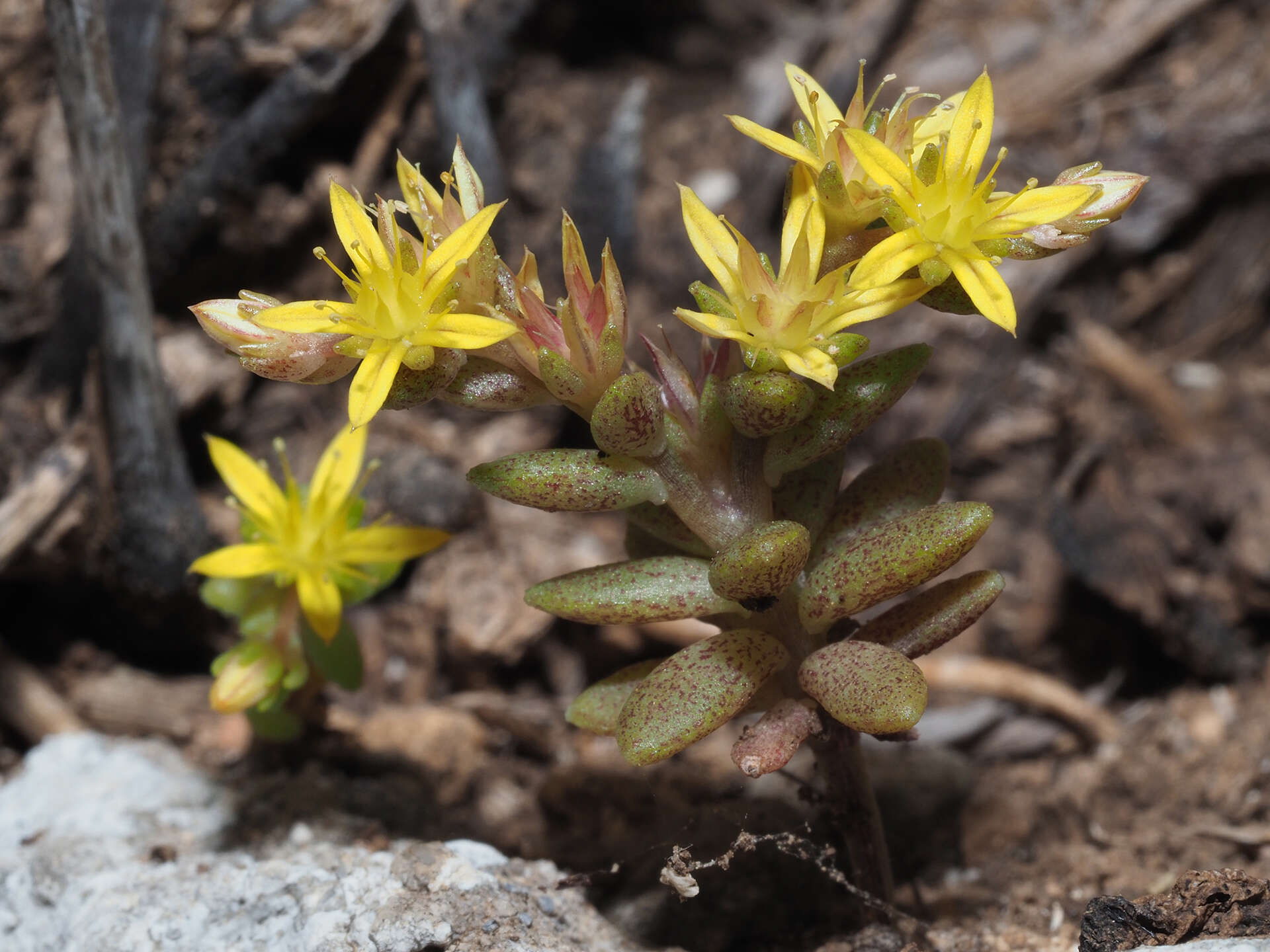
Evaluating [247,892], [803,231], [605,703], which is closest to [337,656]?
[247,892]

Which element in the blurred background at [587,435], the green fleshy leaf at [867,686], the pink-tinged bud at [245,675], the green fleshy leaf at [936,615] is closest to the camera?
the green fleshy leaf at [867,686]

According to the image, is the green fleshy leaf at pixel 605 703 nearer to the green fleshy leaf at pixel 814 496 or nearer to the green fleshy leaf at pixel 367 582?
the green fleshy leaf at pixel 814 496

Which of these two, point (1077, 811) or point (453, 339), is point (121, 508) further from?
point (1077, 811)

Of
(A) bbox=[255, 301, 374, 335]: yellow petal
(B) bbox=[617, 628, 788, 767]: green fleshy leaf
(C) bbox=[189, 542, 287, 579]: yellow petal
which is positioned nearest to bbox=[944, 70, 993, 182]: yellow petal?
(B) bbox=[617, 628, 788, 767]: green fleshy leaf

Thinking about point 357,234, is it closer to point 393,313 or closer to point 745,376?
point 393,313

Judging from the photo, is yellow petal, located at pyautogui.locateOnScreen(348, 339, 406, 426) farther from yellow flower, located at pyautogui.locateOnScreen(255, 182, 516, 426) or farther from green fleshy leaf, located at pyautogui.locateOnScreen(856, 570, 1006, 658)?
green fleshy leaf, located at pyautogui.locateOnScreen(856, 570, 1006, 658)

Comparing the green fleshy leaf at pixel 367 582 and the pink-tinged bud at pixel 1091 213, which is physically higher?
the pink-tinged bud at pixel 1091 213

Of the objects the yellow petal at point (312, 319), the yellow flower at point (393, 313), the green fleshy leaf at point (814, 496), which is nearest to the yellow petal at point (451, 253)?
the yellow flower at point (393, 313)
